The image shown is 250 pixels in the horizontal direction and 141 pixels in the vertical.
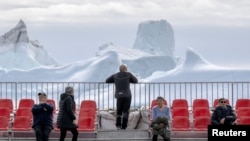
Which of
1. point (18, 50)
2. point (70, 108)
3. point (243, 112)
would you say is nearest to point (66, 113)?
point (70, 108)

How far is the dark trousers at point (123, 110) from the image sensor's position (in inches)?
1283

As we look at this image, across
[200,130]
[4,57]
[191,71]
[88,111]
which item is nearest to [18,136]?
[88,111]

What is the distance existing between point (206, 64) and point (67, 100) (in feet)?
49.8

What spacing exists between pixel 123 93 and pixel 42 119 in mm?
3239

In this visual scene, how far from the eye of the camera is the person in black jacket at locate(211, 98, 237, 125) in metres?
30.9

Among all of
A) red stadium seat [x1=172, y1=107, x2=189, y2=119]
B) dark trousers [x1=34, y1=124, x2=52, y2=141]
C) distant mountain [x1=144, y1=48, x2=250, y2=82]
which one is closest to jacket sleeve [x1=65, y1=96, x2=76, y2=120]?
dark trousers [x1=34, y1=124, x2=52, y2=141]

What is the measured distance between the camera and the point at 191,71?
146 ft

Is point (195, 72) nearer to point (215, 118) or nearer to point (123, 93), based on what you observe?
point (123, 93)

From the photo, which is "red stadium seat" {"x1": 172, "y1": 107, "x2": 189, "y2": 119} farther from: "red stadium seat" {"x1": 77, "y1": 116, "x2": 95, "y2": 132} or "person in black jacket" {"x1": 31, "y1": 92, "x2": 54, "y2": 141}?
"person in black jacket" {"x1": 31, "y1": 92, "x2": 54, "y2": 141}

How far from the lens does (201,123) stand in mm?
32219

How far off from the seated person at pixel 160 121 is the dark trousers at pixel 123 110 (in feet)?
5.64

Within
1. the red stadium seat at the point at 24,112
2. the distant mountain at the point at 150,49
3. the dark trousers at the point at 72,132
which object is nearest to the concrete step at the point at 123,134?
the dark trousers at the point at 72,132

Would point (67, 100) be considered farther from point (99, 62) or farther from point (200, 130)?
point (99, 62)

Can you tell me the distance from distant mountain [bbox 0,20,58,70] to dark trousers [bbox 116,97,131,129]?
61.9 ft
